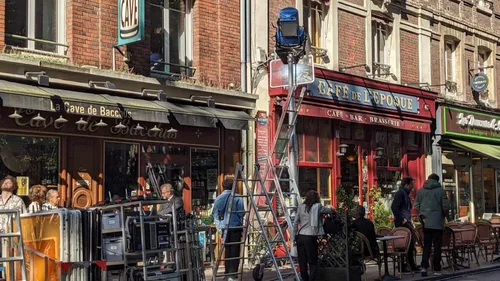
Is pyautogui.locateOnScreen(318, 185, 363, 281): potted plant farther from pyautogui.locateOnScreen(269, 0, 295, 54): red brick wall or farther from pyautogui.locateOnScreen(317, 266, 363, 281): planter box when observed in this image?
pyautogui.locateOnScreen(269, 0, 295, 54): red brick wall

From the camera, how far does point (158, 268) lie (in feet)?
31.1

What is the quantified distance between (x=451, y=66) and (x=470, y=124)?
6.77 feet

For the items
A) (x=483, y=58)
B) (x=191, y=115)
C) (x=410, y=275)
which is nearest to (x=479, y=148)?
(x=483, y=58)

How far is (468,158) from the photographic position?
23938mm

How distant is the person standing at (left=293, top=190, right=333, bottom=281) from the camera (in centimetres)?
1142

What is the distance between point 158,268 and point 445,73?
637 inches

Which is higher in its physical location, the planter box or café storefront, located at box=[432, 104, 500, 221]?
café storefront, located at box=[432, 104, 500, 221]

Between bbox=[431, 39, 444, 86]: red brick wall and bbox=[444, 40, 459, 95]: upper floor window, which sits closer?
bbox=[431, 39, 444, 86]: red brick wall

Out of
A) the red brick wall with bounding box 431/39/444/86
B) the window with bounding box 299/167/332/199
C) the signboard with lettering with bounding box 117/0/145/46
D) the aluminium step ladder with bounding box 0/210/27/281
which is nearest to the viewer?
the aluminium step ladder with bounding box 0/210/27/281

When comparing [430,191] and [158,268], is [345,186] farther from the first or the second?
[158,268]

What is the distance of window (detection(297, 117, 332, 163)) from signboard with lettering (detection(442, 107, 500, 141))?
544 cm

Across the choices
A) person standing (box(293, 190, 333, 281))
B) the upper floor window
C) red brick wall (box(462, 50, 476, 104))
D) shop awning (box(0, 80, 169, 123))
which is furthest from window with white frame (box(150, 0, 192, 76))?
red brick wall (box(462, 50, 476, 104))

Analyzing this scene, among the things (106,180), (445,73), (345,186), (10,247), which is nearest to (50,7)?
(106,180)

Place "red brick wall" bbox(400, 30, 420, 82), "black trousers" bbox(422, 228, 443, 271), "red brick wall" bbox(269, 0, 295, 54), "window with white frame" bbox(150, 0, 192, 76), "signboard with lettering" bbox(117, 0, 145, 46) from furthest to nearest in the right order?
"red brick wall" bbox(400, 30, 420, 82), "red brick wall" bbox(269, 0, 295, 54), "window with white frame" bbox(150, 0, 192, 76), "black trousers" bbox(422, 228, 443, 271), "signboard with lettering" bbox(117, 0, 145, 46)
